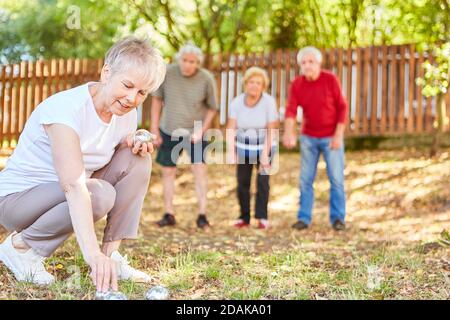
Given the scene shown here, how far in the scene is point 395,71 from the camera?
30.0ft

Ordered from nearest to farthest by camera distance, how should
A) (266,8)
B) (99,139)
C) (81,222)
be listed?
(81,222) < (99,139) < (266,8)

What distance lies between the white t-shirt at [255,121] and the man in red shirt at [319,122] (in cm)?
19

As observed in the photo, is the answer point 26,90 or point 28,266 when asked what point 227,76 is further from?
point 28,266

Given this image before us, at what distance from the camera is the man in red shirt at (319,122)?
5.83 metres

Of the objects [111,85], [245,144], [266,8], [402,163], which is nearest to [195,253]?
[111,85]

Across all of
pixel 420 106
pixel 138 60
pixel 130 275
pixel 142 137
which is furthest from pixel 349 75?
pixel 138 60

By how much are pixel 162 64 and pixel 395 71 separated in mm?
7042

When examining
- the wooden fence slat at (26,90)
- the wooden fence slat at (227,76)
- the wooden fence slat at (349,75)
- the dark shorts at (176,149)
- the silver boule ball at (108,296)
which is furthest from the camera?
the wooden fence slat at (26,90)

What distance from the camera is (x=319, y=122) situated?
5891mm

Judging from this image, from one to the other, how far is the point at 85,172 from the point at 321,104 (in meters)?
3.36

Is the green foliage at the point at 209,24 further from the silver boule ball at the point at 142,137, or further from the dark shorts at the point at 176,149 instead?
the silver boule ball at the point at 142,137

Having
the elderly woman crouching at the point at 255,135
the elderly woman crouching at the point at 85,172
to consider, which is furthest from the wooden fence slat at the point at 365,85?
the elderly woman crouching at the point at 85,172

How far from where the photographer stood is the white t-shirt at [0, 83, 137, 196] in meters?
2.82

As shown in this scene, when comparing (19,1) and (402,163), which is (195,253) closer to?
(402,163)
